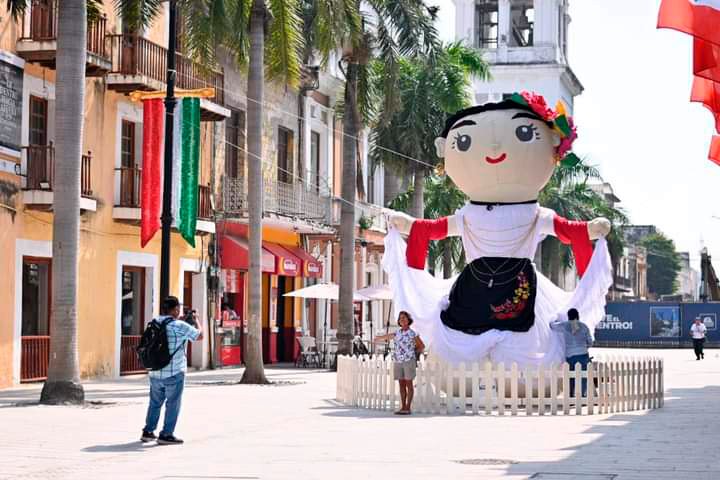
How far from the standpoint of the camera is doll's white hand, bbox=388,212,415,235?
22312 millimetres

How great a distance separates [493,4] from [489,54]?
3.24 metres

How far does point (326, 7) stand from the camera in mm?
28031

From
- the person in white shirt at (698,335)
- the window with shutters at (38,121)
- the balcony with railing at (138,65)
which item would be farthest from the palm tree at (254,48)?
the person in white shirt at (698,335)

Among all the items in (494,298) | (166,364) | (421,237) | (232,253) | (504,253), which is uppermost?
(232,253)

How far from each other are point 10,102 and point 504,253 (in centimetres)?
1055

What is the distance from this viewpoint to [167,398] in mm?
15125

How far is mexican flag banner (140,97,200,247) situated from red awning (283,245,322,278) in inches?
471

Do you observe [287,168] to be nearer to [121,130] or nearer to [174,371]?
[121,130]

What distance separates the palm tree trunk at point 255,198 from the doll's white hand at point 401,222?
19.6ft

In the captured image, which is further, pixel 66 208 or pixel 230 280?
pixel 230 280

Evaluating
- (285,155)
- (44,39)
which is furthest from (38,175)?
(285,155)

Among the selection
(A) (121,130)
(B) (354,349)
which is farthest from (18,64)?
(B) (354,349)

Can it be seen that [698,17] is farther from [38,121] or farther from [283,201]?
[283,201]

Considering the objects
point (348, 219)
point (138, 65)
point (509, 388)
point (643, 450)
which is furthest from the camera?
point (348, 219)
